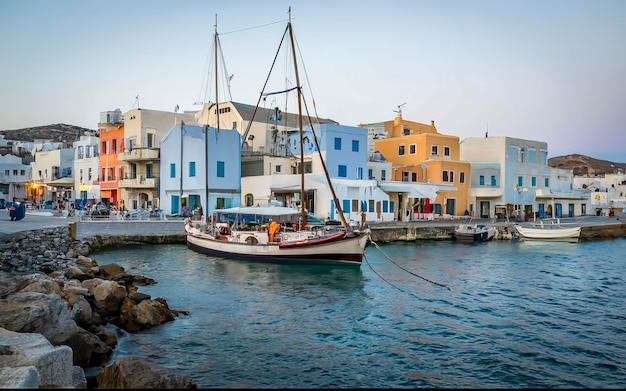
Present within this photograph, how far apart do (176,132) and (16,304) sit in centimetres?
3362

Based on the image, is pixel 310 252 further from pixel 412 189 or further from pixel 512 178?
pixel 512 178

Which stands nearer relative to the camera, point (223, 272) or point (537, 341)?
point (537, 341)

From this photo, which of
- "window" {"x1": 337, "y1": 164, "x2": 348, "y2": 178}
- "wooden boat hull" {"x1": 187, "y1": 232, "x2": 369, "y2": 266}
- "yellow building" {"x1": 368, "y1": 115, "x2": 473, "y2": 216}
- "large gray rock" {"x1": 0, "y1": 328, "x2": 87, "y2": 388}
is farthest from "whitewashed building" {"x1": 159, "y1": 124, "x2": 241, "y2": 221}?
"large gray rock" {"x1": 0, "y1": 328, "x2": 87, "y2": 388}

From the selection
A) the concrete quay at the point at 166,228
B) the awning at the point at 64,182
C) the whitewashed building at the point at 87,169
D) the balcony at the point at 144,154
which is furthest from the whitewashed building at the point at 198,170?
the awning at the point at 64,182

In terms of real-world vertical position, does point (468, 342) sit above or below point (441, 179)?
below

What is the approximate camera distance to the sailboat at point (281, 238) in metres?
24.6

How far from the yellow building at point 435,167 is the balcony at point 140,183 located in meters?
23.9

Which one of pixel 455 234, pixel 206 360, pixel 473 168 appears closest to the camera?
pixel 206 360

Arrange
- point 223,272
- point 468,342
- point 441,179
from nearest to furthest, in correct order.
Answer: point 468,342, point 223,272, point 441,179

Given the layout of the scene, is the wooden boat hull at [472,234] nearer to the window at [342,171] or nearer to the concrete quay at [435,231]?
the concrete quay at [435,231]

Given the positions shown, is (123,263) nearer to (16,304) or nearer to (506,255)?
(16,304)

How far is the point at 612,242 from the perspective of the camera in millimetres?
41812

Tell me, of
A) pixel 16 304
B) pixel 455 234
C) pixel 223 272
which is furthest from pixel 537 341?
pixel 455 234

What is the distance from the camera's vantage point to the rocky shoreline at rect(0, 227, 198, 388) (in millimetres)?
6762
